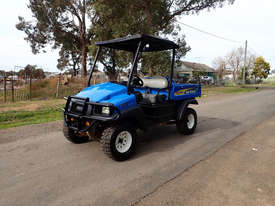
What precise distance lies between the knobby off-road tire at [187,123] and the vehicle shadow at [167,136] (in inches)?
5.2

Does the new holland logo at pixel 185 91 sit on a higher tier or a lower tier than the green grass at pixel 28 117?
higher

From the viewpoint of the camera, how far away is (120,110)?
3438 mm

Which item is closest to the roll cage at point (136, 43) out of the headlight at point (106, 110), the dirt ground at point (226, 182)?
the headlight at point (106, 110)

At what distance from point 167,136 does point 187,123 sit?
639 millimetres

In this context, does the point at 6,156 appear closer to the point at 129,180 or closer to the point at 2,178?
the point at 2,178

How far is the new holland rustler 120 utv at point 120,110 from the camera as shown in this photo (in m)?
3.41

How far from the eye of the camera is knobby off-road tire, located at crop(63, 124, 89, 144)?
418 centimetres

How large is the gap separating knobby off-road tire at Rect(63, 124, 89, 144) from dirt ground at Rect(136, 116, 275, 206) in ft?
7.61

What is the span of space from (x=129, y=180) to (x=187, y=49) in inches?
733

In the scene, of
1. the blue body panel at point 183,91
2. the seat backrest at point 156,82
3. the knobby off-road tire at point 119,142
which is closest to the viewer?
the knobby off-road tire at point 119,142

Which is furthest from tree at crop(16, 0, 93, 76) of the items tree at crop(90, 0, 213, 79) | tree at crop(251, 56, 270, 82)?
tree at crop(251, 56, 270, 82)

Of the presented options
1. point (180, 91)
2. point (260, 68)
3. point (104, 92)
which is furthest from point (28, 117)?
point (260, 68)

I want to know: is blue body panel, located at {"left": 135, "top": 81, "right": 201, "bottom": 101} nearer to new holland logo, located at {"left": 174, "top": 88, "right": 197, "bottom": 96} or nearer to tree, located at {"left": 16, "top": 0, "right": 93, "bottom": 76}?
new holland logo, located at {"left": 174, "top": 88, "right": 197, "bottom": 96}

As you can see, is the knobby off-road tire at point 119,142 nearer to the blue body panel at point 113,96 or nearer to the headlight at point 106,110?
the headlight at point 106,110
